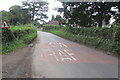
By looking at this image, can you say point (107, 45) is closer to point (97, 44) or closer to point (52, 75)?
point (97, 44)

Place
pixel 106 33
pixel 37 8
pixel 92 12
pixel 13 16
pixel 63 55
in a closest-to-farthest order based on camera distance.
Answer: pixel 63 55 → pixel 106 33 → pixel 92 12 → pixel 13 16 → pixel 37 8

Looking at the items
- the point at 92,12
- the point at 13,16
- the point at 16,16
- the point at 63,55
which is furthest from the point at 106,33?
the point at 16,16

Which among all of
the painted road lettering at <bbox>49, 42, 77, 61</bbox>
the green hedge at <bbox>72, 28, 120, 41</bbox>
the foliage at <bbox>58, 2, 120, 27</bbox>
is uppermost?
the foliage at <bbox>58, 2, 120, 27</bbox>

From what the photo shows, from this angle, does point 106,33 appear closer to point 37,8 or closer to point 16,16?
point 16,16

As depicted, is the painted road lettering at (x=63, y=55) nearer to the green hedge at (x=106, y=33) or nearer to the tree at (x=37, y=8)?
the green hedge at (x=106, y=33)

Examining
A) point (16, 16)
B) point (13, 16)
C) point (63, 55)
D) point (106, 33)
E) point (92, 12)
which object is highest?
point (16, 16)

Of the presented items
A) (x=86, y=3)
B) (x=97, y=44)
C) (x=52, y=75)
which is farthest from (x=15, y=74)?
(x=86, y=3)

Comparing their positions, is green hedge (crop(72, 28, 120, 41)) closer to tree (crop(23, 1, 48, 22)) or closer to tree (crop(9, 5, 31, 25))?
tree (crop(9, 5, 31, 25))

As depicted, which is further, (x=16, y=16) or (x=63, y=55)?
(x=16, y=16)

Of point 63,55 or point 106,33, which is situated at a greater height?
point 106,33

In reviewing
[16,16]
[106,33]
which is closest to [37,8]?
[16,16]

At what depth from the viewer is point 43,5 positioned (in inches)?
3952

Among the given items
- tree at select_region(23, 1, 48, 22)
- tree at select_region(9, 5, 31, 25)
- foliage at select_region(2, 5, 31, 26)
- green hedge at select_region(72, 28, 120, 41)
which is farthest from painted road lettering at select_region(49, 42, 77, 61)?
tree at select_region(23, 1, 48, 22)

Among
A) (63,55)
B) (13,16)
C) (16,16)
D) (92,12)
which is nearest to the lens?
(63,55)
